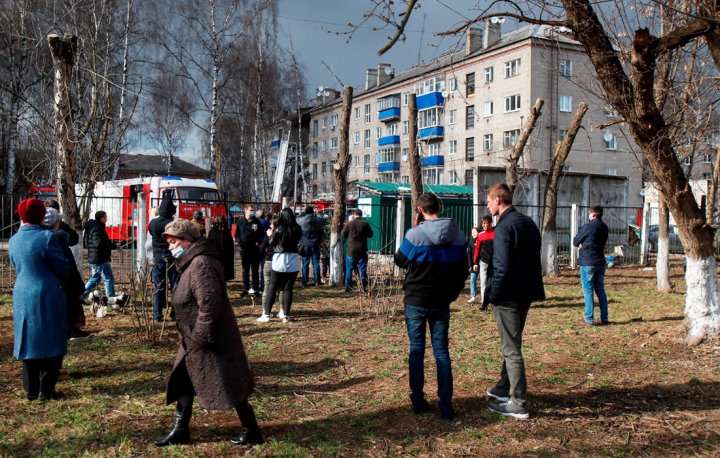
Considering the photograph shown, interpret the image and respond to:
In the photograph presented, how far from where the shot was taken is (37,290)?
4863 mm

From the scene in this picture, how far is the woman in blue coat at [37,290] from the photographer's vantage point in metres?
4.83

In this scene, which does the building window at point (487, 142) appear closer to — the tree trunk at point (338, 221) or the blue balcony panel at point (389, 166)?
the blue balcony panel at point (389, 166)

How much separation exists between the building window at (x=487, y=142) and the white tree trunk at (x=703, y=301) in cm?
3526

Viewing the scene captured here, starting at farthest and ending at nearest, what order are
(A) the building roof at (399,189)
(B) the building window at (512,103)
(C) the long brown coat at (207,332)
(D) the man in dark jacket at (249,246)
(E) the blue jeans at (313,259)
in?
(B) the building window at (512,103), (A) the building roof at (399,189), (E) the blue jeans at (313,259), (D) the man in dark jacket at (249,246), (C) the long brown coat at (207,332)

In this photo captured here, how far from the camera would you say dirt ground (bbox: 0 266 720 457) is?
14.0 feet

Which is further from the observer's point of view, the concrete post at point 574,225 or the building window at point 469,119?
the building window at point 469,119

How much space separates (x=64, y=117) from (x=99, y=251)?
2.19 m

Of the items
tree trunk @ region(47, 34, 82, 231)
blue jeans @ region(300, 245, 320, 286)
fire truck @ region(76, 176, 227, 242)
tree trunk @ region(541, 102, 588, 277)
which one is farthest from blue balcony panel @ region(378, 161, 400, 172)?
tree trunk @ region(47, 34, 82, 231)

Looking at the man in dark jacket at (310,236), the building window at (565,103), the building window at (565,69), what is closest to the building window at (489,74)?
the building window at (565,103)

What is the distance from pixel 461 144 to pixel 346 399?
134 ft

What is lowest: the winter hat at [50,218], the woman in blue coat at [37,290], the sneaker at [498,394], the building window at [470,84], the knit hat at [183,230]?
the sneaker at [498,394]

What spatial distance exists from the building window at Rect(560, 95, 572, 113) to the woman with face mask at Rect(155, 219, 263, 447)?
1505 inches

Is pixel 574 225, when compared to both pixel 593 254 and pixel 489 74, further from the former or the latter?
pixel 489 74

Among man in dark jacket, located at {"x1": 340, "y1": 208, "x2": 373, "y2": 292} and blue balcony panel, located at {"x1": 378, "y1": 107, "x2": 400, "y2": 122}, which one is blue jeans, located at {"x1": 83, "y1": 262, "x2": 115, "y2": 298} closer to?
man in dark jacket, located at {"x1": 340, "y1": 208, "x2": 373, "y2": 292}
